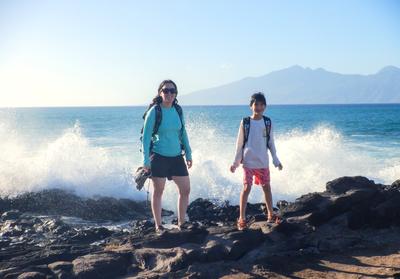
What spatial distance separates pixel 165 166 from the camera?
5.69 m

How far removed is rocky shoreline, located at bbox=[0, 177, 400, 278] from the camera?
4.95 metres

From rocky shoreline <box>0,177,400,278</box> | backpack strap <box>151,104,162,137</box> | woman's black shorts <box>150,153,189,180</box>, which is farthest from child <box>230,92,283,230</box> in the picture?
backpack strap <box>151,104,162,137</box>

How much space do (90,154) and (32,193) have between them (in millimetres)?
3231

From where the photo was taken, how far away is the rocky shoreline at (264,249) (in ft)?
16.2

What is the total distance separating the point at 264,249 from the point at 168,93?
2218 millimetres

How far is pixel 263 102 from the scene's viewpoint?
5.89m

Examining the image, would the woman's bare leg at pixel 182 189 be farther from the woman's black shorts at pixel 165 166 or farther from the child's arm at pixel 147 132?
the child's arm at pixel 147 132

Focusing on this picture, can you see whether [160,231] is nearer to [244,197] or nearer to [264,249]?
[244,197]

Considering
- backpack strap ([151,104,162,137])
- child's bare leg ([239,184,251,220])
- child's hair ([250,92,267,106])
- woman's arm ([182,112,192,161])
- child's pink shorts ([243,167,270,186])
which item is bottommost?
child's bare leg ([239,184,251,220])

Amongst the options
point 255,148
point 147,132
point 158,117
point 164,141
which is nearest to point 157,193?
point 164,141

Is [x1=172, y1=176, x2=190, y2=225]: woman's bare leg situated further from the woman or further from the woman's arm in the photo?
the woman's arm

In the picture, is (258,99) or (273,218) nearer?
(258,99)

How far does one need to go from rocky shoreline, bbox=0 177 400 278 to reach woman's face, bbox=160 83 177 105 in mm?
1626

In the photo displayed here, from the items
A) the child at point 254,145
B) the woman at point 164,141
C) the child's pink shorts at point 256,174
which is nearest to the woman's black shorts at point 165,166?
the woman at point 164,141
